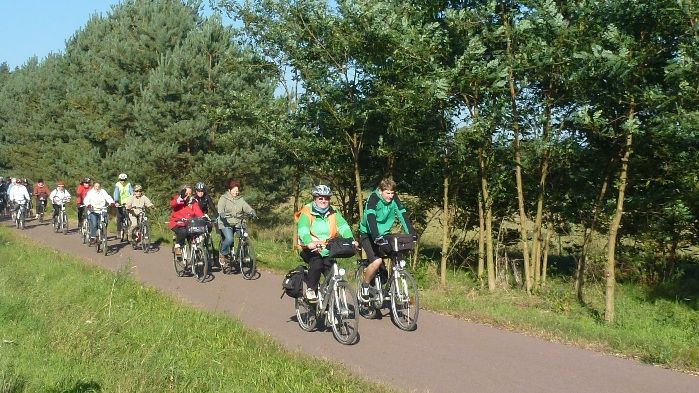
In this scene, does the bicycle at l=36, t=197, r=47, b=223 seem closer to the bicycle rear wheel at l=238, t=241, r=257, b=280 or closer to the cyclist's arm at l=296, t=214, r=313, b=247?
the bicycle rear wheel at l=238, t=241, r=257, b=280

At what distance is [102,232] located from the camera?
19.0 meters

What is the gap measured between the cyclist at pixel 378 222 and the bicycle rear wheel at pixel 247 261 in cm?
470

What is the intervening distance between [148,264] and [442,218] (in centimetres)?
682

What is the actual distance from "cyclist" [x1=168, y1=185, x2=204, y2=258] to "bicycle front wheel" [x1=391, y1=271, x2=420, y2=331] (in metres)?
6.91

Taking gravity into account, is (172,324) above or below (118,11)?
below

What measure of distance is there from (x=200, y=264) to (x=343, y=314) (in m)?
6.41

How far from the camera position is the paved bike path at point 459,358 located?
6.66 metres

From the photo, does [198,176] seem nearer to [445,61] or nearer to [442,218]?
[442,218]

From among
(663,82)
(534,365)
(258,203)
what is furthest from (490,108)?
(258,203)

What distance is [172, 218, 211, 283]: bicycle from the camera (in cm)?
1401

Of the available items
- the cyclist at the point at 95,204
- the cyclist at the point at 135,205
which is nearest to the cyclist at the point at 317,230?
the cyclist at the point at 135,205

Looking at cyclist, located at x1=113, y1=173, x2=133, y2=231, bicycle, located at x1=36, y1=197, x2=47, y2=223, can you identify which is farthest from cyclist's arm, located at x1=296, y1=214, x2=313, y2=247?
bicycle, located at x1=36, y1=197, x2=47, y2=223

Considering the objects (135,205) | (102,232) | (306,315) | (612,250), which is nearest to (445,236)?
(612,250)

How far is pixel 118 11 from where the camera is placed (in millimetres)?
34031
